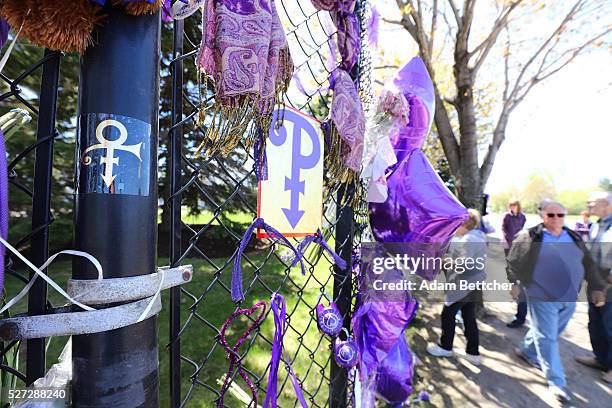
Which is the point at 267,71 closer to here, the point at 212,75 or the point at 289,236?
the point at 212,75

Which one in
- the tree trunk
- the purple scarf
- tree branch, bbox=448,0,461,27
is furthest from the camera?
the tree trunk

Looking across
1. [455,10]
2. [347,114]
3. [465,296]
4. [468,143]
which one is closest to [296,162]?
[347,114]

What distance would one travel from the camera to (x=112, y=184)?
1.42 ft

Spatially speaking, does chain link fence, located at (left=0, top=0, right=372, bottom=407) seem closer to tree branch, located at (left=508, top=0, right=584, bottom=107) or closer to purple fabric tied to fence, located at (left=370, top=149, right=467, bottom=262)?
purple fabric tied to fence, located at (left=370, top=149, right=467, bottom=262)

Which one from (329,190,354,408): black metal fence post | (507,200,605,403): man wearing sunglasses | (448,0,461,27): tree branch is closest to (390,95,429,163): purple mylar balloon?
(329,190,354,408): black metal fence post

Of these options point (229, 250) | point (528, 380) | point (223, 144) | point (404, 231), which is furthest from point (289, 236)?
point (229, 250)

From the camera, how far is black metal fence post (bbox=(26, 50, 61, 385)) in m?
0.47

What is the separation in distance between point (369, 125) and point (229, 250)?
6.32 metres

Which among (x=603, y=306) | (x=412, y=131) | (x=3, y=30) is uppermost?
(x=412, y=131)

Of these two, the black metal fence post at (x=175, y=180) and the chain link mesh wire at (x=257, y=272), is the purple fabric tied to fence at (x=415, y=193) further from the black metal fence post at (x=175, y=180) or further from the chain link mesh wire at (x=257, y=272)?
the black metal fence post at (x=175, y=180)

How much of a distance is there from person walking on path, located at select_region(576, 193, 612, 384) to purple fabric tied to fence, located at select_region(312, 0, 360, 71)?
3.45 m

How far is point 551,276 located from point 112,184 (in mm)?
3842

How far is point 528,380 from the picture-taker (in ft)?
9.47

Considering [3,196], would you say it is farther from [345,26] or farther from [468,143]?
[468,143]
